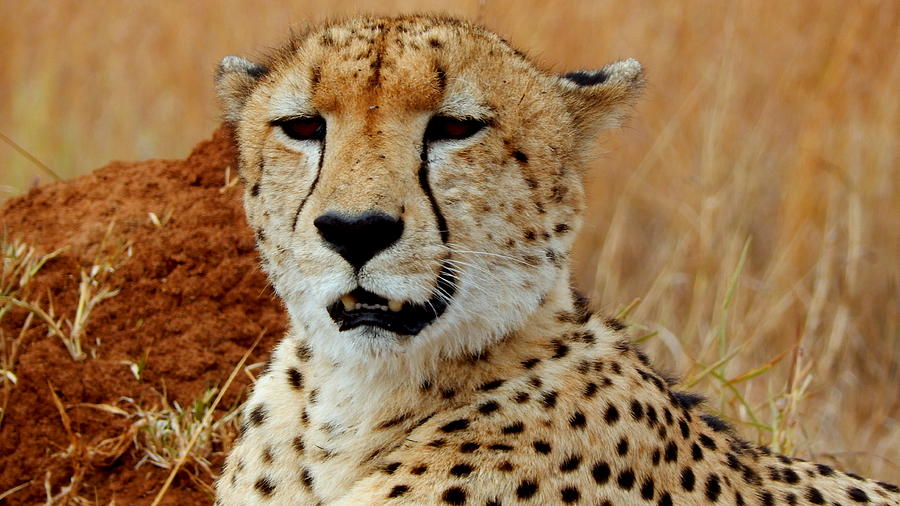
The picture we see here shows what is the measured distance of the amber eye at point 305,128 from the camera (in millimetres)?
2131

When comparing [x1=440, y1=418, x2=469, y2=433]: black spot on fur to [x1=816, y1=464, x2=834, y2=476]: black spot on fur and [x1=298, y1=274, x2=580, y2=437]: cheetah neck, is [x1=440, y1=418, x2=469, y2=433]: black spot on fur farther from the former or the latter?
[x1=816, y1=464, x2=834, y2=476]: black spot on fur

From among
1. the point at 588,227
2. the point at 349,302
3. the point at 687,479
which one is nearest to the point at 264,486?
the point at 349,302

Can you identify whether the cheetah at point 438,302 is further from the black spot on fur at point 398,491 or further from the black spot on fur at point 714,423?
the black spot on fur at point 714,423

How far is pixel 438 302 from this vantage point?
2002 mm

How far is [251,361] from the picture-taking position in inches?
123

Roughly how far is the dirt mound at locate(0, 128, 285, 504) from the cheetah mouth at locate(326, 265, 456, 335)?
0.84 meters

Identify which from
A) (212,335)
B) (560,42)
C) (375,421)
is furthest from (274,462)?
(560,42)

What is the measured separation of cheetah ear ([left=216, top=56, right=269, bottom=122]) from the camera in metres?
2.49

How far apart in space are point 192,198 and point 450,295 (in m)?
1.58

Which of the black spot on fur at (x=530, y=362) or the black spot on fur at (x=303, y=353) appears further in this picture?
the black spot on fur at (x=303, y=353)

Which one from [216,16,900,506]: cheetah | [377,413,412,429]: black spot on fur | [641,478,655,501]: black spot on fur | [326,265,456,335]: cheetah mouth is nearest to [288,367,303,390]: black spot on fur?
[216,16,900,506]: cheetah

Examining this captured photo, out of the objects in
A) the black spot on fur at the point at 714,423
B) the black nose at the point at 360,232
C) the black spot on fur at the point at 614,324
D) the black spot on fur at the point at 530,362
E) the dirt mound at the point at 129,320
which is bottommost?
the dirt mound at the point at 129,320

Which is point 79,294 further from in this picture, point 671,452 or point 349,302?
point 671,452

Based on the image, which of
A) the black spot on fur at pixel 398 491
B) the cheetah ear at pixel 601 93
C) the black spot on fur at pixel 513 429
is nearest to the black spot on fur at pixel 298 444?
the black spot on fur at pixel 398 491
